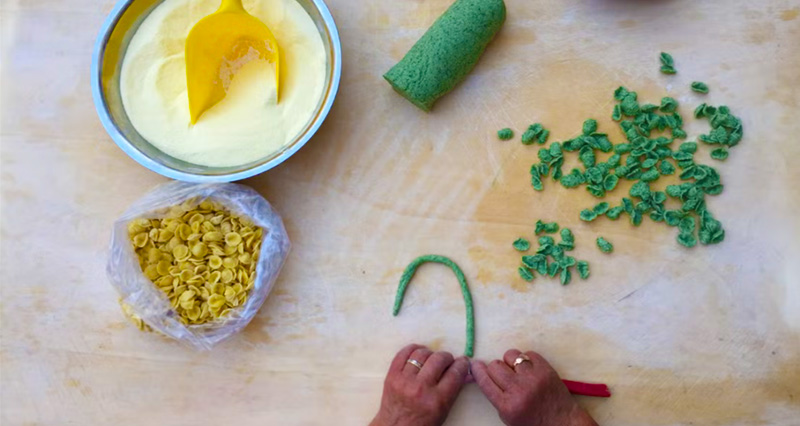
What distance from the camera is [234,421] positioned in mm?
845

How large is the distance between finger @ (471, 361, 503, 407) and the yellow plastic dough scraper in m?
0.46

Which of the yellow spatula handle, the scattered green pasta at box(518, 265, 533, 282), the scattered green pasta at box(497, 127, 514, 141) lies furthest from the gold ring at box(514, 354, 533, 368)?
the yellow spatula handle

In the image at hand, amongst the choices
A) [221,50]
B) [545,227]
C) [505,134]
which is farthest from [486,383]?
[221,50]

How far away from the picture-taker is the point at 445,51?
797mm

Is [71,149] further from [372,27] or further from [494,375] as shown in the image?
[494,375]

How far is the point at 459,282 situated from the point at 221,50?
1.48 ft

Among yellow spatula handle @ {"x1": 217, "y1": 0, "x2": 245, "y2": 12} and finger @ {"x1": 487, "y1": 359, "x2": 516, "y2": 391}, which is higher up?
yellow spatula handle @ {"x1": 217, "y1": 0, "x2": 245, "y2": 12}

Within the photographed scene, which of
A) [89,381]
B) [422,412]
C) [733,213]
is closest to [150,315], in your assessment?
[89,381]

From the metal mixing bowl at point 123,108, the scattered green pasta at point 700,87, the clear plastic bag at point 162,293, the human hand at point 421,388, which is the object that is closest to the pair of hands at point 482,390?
the human hand at point 421,388

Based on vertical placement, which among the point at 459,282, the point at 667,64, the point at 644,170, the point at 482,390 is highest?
the point at 667,64

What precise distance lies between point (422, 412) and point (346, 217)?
0.94 ft

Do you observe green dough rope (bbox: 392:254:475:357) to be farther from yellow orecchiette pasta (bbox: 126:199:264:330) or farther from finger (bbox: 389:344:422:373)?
yellow orecchiette pasta (bbox: 126:199:264:330)

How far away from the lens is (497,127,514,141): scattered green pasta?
842 millimetres

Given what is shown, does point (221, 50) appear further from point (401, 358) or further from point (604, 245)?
point (604, 245)
